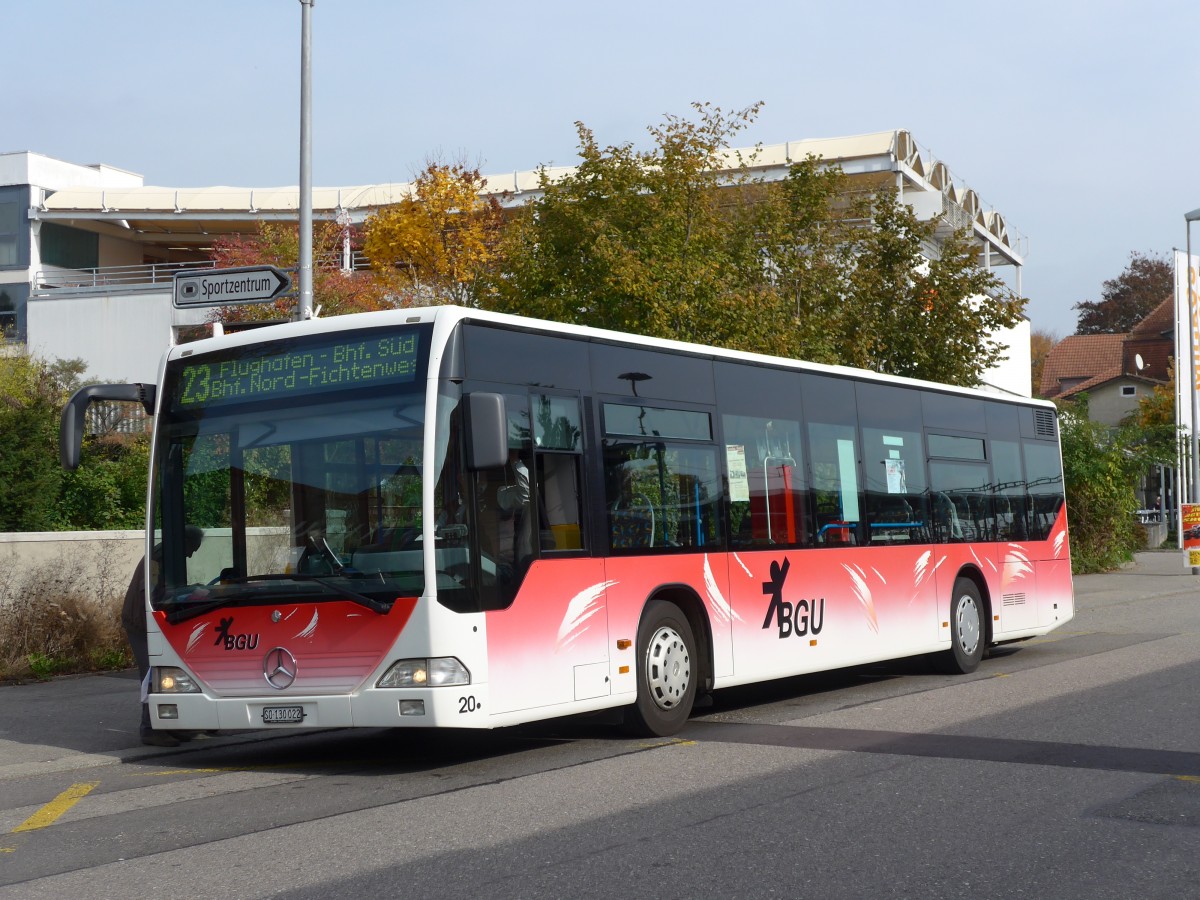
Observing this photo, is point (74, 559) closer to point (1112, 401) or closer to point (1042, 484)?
point (1042, 484)

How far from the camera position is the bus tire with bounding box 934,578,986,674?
1519 centimetres

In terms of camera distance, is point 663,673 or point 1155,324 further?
point 1155,324

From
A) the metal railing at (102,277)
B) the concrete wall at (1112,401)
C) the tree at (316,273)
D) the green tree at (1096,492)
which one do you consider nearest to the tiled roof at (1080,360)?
the concrete wall at (1112,401)

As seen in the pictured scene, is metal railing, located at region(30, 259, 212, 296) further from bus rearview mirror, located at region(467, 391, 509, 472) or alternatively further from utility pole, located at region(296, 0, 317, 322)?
bus rearview mirror, located at region(467, 391, 509, 472)

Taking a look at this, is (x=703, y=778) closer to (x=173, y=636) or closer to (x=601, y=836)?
(x=601, y=836)

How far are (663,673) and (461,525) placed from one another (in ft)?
8.26

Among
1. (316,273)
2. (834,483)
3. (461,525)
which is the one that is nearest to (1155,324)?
(316,273)

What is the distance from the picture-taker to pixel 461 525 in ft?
29.2

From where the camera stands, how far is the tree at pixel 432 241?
29453mm

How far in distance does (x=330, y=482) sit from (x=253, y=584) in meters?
0.91

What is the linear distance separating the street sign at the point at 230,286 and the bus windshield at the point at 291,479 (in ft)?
11.0

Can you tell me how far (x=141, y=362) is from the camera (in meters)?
44.8

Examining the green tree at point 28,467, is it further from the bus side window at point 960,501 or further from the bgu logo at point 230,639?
the bus side window at point 960,501

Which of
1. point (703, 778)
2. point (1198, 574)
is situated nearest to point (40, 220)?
point (1198, 574)
